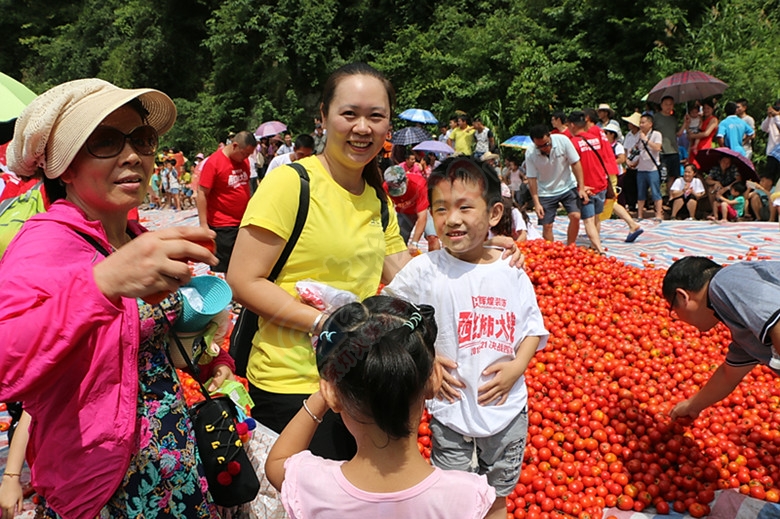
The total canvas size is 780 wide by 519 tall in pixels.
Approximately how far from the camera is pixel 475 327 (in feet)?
7.12

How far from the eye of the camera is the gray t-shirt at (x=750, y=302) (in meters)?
2.08

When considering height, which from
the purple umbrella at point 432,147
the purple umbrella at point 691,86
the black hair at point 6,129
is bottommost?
the black hair at point 6,129

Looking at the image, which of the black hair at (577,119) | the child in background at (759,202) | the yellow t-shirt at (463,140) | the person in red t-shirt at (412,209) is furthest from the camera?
the yellow t-shirt at (463,140)

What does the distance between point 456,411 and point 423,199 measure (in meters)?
4.98

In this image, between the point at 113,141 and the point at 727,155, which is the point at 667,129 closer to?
the point at 727,155

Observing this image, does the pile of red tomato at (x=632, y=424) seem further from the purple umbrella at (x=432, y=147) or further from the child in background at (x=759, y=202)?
the purple umbrella at (x=432, y=147)

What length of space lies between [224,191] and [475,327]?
4.10 meters

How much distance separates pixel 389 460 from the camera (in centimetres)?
141

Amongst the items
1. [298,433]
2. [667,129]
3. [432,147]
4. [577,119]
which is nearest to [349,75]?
[298,433]

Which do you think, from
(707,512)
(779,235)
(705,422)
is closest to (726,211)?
(779,235)

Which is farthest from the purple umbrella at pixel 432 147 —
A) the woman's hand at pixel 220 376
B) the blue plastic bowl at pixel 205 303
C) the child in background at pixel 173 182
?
the blue plastic bowl at pixel 205 303

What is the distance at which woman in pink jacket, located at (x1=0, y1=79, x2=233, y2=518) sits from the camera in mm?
1112

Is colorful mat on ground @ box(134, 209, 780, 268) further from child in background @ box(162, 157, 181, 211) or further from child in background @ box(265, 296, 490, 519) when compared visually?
child in background @ box(162, 157, 181, 211)

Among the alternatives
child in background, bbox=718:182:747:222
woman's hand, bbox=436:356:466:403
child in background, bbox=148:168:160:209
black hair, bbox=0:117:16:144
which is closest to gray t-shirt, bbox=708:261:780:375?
woman's hand, bbox=436:356:466:403
